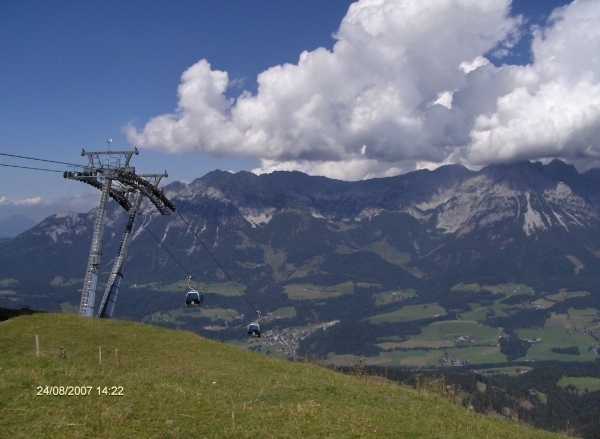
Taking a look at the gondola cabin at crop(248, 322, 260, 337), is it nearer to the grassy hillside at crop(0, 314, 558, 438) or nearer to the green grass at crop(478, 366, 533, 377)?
the grassy hillside at crop(0, 314, 558, 438)

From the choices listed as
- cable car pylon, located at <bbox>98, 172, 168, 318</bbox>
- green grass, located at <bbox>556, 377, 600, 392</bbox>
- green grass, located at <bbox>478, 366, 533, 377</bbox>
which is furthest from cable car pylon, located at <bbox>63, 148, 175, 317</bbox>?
green grass, located at <bbox>478, 366, 533, 377</bbox>

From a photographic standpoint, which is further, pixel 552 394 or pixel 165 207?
pixel 552 394

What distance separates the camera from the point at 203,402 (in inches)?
695

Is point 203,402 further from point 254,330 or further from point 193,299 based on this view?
point 254,330

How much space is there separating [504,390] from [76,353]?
124590 mm

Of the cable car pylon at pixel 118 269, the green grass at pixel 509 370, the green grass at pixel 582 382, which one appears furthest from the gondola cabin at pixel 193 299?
the green grass at pixel 509 370

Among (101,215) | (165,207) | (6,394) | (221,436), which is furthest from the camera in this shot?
(165,207)

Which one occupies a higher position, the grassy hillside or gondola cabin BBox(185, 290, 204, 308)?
gondola cabin BBox(185, 290, 204, 308)

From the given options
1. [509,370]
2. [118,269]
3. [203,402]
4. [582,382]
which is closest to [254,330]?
[118,269]

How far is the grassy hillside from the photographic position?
14657 mm

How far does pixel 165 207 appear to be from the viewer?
183 feet

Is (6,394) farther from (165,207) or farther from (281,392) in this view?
(165,207)

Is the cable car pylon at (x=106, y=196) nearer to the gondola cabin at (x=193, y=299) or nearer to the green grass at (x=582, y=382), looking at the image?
the gondola cabin at (x=193, y=299)

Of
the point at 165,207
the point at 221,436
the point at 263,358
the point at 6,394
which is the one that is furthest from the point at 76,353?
the point at 165,207
